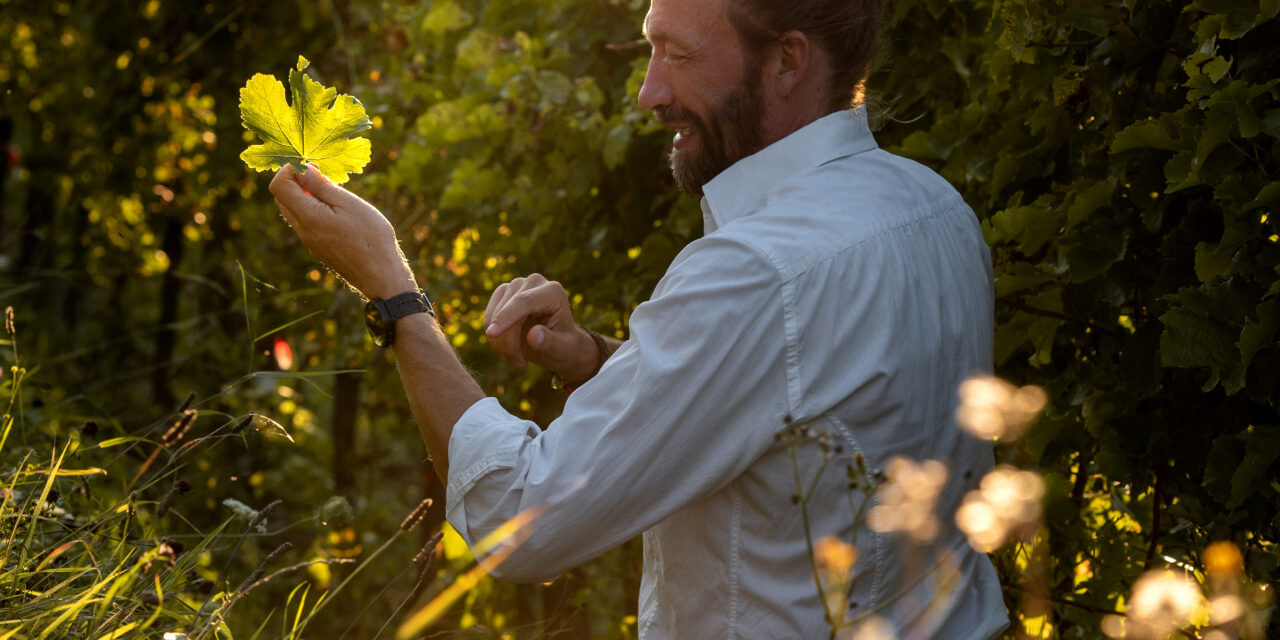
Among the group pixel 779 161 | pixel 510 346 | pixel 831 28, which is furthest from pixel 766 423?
pixel 831 28

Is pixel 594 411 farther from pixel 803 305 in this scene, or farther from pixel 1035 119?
pixel 1035 119

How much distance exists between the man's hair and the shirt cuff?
0.67 m

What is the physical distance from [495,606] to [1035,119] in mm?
2253

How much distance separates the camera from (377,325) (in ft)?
5.93

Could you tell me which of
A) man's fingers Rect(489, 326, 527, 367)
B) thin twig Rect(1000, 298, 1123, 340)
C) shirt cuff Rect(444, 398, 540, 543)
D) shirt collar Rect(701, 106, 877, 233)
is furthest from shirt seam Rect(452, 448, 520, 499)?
thin twig Rect(1000, 298, 1123, 340)

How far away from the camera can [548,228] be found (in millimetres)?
3385

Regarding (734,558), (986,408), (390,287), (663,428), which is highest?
(390,287)

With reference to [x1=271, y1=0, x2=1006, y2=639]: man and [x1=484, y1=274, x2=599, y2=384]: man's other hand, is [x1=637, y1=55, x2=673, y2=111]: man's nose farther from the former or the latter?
[x1=484, y1=274, x2=599, y2=384]: man's other hand

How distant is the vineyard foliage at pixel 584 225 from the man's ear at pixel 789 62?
17.3 inches

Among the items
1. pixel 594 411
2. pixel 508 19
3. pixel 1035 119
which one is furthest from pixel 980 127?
pixel 508 19

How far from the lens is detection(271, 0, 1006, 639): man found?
4.99ft

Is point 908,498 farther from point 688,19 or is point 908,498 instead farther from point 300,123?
point 300,123

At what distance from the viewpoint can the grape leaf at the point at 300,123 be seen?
1938 mm

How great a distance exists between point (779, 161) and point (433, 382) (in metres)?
0.60
